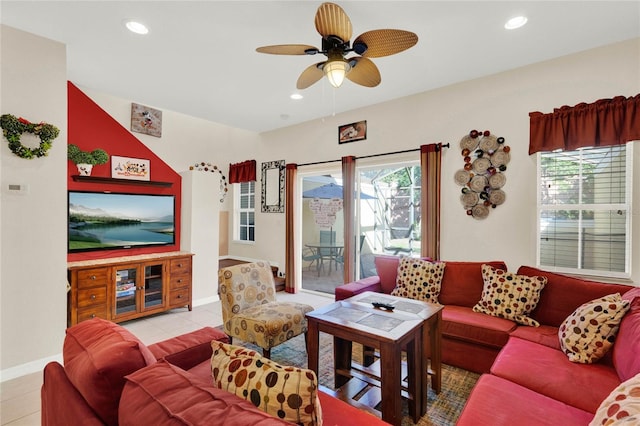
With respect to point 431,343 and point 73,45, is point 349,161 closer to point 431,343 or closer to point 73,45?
point 431,343

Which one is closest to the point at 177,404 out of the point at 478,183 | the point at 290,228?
the point at 478,183

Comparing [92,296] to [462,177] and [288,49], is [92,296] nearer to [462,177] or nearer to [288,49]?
[288,49]

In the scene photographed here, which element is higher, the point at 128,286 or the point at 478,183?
the point at 478,183

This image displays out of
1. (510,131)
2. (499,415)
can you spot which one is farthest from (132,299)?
(510,131)

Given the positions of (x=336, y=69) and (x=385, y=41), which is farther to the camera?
(x=336, y=69)

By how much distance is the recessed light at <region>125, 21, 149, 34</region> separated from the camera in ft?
7.95

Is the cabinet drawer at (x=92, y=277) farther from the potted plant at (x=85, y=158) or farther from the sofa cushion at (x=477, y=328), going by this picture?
the sofa cushion at (x=477, y=328)

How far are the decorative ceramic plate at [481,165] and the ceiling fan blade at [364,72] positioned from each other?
1.69 m

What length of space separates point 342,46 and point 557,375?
2.43m

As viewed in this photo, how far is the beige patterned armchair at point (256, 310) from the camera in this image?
7.99 ft

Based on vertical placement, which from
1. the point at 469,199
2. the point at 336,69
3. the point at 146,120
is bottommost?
the point at 469,199

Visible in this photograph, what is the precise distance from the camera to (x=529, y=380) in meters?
1.69

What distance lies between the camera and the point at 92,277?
3.22 m

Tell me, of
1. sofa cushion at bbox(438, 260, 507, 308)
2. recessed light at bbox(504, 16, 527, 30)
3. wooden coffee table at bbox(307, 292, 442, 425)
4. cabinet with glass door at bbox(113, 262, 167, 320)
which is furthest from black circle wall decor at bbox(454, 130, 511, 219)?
cabinet with glass door at bbox(113, 262, 167, 320)
